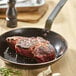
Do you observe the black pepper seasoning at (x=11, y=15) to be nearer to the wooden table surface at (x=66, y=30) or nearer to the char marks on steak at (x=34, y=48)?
the wooden table surface at (x=66, y=30)

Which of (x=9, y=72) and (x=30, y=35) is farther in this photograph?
(x=30, y=35)

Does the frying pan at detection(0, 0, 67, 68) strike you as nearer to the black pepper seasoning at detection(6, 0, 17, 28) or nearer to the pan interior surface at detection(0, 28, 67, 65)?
the pan interior surface at detection(0, 28, 67, 65)

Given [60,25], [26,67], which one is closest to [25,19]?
[60,25]

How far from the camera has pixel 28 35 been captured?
3.64 ft

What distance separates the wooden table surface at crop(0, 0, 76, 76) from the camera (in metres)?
0.96

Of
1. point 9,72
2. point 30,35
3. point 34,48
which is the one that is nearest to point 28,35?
point 30,35

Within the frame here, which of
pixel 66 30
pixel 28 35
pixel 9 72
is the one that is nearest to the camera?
pixel 9 72

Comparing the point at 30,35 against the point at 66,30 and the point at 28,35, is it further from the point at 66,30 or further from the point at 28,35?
the point at 66,30

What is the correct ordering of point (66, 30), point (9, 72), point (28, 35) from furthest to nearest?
point (66, 30) → point (28, 35) → point (9, 72)

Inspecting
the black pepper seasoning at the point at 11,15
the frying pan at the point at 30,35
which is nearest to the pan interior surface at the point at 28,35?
the frying pan at the point at 30,35

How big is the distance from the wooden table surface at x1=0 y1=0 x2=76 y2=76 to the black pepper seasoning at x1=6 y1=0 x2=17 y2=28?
29 mm

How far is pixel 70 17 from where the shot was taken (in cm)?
142

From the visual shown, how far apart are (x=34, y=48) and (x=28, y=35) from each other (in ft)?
0.56

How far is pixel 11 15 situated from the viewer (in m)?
1.28
